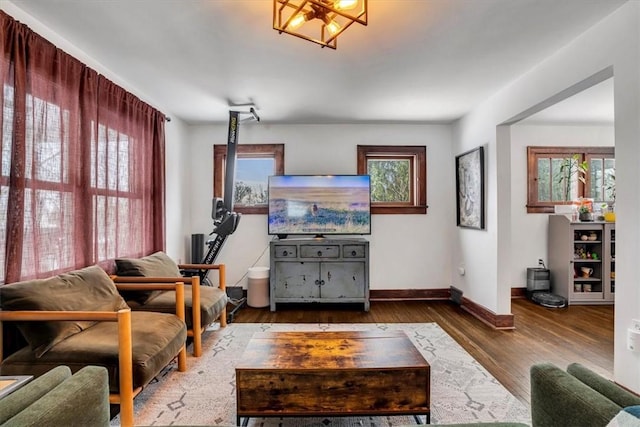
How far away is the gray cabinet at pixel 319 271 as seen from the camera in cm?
416

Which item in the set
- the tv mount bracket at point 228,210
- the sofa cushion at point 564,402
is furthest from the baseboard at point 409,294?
the sofa cushion at point 564,402

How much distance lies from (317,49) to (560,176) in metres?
4.31

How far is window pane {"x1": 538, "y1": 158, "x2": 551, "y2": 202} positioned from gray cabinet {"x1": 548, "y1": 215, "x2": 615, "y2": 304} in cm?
37

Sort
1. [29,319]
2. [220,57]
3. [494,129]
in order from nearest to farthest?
[29,319], [220,57], [494,129]

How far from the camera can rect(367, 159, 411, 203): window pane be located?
4.75 meters

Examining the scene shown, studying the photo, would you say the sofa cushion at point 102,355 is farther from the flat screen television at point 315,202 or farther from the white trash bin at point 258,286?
the flat screen television at point 315,202

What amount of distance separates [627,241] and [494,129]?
6.06ft

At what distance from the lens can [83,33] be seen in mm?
2307

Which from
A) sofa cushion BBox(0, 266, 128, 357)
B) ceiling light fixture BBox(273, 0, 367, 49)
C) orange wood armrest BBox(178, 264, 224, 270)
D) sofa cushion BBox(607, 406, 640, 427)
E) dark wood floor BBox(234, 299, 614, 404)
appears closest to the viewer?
sofa cushion BBox(607, 406, 640, 427)

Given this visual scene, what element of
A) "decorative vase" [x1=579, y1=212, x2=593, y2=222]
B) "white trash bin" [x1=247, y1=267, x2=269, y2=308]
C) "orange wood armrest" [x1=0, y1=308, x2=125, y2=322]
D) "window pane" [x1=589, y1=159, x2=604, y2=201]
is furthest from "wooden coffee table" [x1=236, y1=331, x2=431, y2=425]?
"window pane" [x1=589, y1=159, x2=604, y2=201]

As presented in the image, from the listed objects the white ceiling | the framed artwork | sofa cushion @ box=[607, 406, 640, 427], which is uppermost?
the white ceiling

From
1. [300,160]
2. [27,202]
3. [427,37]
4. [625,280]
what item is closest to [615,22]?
[427,37]

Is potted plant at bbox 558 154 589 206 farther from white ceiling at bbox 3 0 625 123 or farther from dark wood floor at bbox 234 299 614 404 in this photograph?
white ceiling at bbox 3 0 625 123

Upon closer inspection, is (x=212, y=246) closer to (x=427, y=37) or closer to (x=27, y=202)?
(x=27, y=202)
